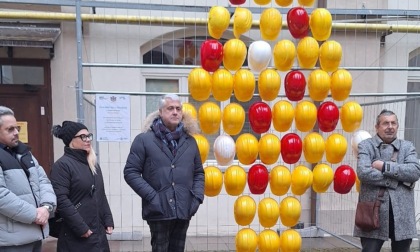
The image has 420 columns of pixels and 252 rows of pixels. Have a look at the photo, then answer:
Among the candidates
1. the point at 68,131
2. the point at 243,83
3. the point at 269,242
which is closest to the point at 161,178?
the point at 68,131

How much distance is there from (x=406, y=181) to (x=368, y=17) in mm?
3224

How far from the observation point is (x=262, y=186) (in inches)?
146

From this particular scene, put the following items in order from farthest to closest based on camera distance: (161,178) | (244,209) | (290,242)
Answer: (290,242), (244,209), (161,178)

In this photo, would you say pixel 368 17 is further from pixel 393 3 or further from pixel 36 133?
pixel 36 133

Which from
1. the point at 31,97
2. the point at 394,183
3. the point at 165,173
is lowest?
the point at 394,183

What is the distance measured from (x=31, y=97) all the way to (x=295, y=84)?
3778 mm

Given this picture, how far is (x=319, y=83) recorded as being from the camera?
3.56 metres

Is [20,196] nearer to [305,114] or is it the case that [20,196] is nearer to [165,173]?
[165,173]

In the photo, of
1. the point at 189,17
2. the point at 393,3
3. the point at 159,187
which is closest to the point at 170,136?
the point at 159,187

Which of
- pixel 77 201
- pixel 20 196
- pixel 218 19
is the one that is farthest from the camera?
pixel 218 19

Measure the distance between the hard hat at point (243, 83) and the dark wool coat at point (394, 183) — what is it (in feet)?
3.66

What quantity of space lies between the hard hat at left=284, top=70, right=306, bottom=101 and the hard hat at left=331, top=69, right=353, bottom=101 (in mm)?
294

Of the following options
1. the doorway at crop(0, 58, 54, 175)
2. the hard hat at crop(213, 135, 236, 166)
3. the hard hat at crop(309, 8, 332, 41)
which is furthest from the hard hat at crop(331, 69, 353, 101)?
the doorway at crop(0, 58, 54, 175)

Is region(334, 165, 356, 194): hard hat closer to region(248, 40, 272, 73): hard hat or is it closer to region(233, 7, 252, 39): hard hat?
region(248, 40, 272, 73): hard hat
